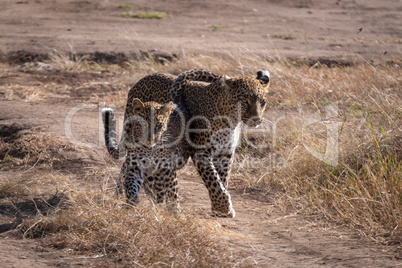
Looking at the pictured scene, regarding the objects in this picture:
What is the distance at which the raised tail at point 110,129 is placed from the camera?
647cm

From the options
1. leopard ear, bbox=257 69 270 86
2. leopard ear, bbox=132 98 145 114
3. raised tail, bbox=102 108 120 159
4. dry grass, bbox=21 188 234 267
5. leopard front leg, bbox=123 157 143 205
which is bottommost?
dry grass, bbox=21 188 234 267

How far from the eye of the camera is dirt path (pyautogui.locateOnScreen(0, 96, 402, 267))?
4.63 metres

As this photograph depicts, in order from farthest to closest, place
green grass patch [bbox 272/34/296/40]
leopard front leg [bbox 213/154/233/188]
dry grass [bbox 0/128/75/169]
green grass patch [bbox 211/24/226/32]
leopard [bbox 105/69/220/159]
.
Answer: green grass patch [bbox 211/24/226/32]
green grass patch [bbox 272/34/296/40]
dry grass [bbox 0/128/75/169]
leopard [bbox 105/69/220/159]
leopard front leg [bbox 213/154/233/188]

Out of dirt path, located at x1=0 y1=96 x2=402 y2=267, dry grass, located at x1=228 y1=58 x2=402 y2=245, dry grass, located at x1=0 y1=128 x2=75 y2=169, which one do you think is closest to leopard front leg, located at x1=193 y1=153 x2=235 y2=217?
dirt path, located at x1=0 y1=96 x2=402 y2=267

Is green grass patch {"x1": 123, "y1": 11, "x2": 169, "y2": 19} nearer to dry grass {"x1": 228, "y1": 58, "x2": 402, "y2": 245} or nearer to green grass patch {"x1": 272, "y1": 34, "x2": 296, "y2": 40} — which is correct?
green grass patch {"x1": 272, "y1": 34, "x2": 296, "y2": 40}

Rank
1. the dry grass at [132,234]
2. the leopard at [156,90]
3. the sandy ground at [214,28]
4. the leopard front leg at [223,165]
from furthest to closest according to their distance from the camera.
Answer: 1. the sandy ground at [214,28]
2. the leopard at [156,90]
3. the leopard front leg at [223,165]
4. the dry grass at [132,234]

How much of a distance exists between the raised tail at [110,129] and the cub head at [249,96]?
58.0 inches

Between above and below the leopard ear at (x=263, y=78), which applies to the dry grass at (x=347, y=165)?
below

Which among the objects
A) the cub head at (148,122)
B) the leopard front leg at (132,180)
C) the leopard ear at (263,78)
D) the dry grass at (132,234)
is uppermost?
the leopard ear at (263,78)

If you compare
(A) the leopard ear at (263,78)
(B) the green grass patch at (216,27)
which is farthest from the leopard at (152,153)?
(B) the green grass patch at (216,27)

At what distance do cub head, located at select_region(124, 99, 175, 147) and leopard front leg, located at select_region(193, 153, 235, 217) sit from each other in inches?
24.2

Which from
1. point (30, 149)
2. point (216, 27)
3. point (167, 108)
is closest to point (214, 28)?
point (216, 27)

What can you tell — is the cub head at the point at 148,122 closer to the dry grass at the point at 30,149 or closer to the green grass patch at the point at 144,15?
the dry grass at the point at 30,149

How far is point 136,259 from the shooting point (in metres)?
4.49
